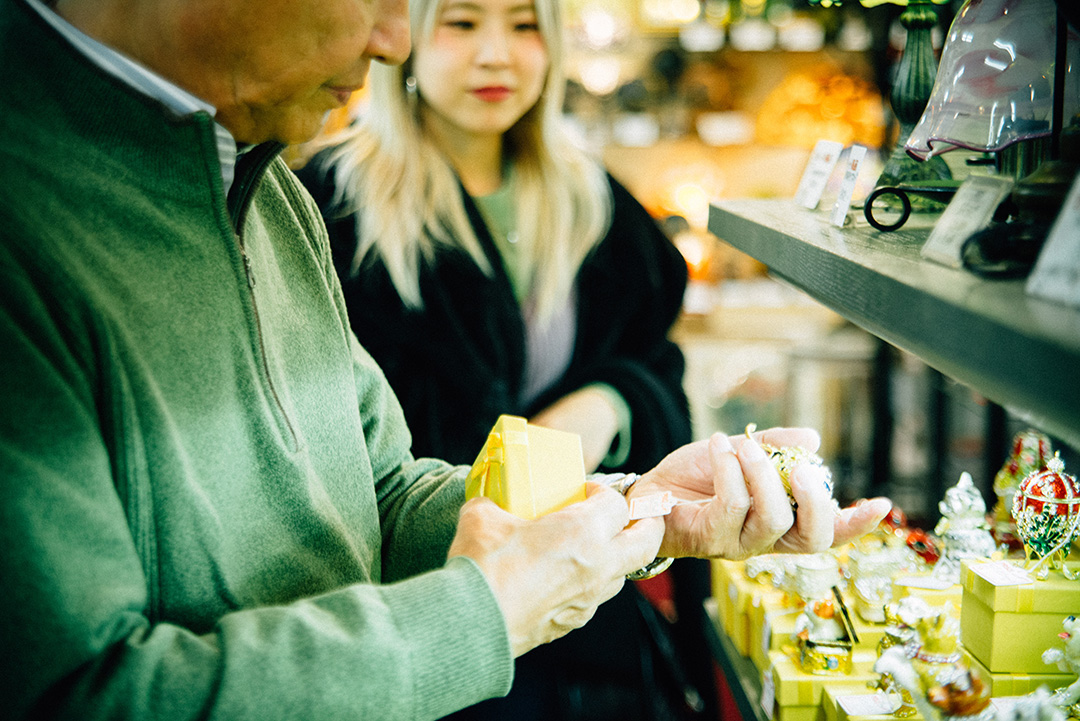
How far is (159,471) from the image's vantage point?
753mm

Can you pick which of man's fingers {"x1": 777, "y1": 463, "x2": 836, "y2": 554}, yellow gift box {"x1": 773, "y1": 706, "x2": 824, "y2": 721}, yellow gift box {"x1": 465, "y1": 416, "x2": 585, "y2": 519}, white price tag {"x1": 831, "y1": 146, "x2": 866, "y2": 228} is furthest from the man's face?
yellow gift box {"x1": 773, "y1": 706, "x2": 824, "y2": 721}

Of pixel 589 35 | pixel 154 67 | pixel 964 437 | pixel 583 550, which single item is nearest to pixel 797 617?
pixel 583 550

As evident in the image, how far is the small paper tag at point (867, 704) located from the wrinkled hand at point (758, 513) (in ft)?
0.60

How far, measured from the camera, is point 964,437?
376 cm

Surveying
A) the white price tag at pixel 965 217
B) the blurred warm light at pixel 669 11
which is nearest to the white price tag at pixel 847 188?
the white price tag at pixel 965 217

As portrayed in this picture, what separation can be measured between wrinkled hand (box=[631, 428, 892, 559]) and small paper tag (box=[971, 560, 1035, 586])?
0.54 feet

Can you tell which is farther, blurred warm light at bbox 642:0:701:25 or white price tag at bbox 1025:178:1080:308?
blurred warm light at bbox 642:0:701:25

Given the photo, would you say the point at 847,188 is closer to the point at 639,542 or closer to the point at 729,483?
the point at 729,483

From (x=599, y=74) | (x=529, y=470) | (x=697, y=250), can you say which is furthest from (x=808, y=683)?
(x=599, y=74)

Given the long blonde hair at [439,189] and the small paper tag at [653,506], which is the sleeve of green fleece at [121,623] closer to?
the small paper tag at [653,506]

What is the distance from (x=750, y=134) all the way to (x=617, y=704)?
10.2ft

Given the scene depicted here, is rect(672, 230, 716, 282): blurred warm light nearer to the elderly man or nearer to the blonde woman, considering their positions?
the blonde woman

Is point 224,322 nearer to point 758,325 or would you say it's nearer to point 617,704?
point 617,704

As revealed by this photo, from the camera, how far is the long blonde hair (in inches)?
68.4
